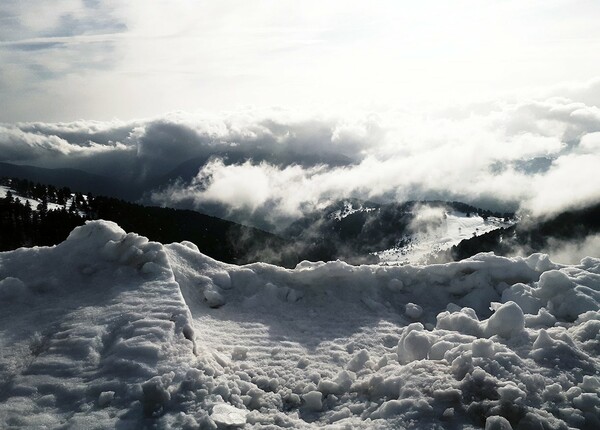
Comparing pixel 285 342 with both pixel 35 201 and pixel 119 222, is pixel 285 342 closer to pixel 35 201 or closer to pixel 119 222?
Answer: pixel 119 222

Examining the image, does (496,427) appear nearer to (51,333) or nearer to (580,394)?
(580,394)

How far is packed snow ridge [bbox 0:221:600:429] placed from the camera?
6461 millimetres

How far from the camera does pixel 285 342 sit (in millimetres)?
9516

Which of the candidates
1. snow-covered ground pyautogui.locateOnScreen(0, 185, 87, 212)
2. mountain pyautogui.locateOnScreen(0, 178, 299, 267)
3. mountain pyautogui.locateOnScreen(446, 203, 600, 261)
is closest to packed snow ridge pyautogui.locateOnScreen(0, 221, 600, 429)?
mountain pyautogui.locateOnScreen(0, 178, 299, 267)

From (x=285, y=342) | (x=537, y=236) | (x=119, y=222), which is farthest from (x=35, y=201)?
(x=537, y=236)

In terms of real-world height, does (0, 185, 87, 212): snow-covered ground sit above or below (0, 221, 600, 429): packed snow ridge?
above

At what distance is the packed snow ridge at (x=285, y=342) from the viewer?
21.2ft

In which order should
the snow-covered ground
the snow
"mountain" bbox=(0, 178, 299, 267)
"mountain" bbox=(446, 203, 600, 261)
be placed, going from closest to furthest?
"mountain" bbox=(0, 178, 299, 267), the snow, the snow-covered ground, "mountain" bbox=(446, 203, 600, 261)

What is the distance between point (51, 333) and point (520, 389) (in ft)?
25.4

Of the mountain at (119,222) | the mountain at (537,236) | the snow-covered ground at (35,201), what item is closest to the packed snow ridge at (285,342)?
the mountain at (119,222)

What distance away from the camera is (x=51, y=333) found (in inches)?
309

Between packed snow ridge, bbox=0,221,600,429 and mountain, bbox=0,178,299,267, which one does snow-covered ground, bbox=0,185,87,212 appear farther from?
packed snow ridge, bbox=0,221,600,429

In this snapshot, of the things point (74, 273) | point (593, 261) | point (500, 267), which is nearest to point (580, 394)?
point (500, 267)

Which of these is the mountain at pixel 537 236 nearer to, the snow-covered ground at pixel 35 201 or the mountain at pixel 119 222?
the mountain at pixel 119 222
